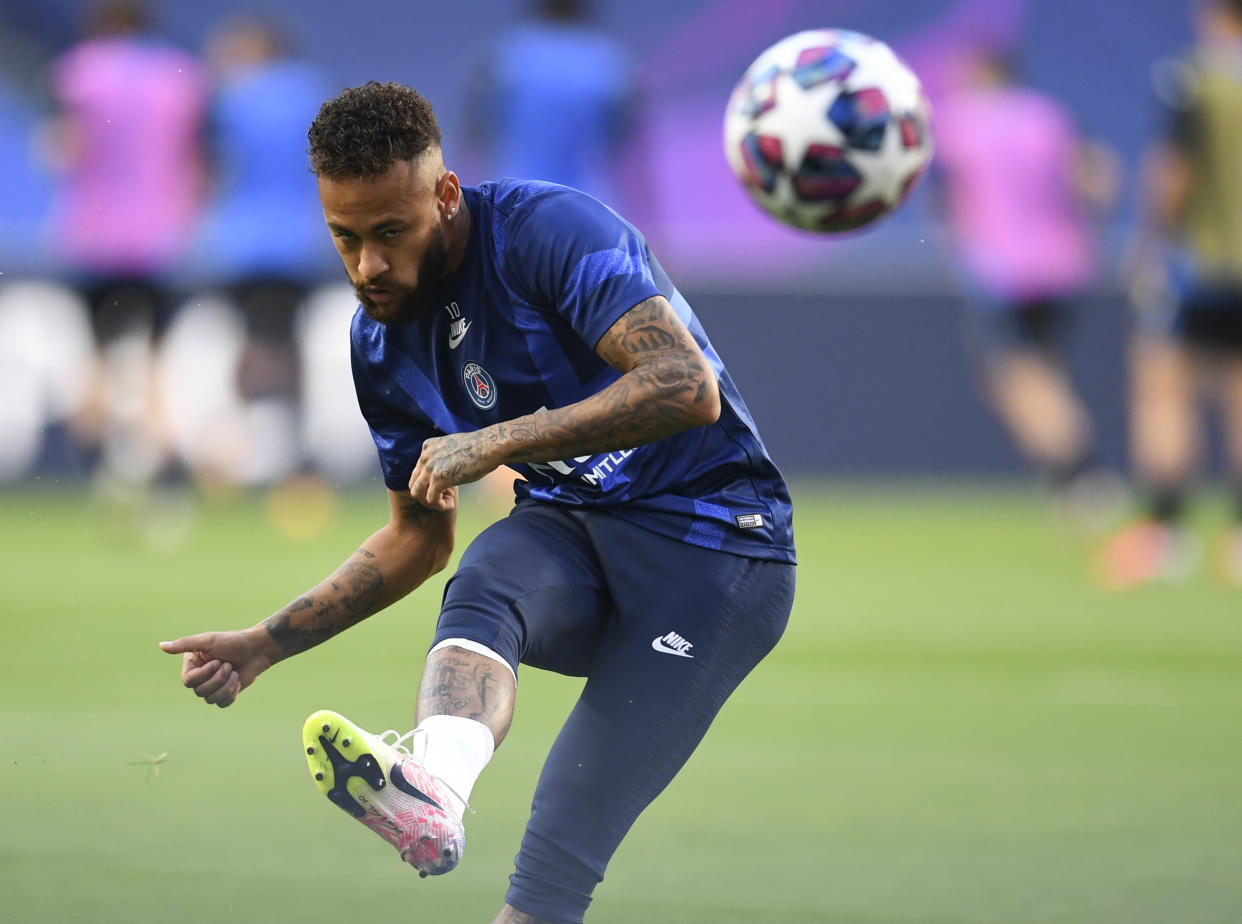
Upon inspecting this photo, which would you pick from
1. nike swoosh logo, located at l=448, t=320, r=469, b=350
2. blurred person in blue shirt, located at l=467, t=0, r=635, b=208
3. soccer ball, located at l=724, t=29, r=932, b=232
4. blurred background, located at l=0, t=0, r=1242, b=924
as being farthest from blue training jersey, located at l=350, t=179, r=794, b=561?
blurred person in blue shirt, located at l=467, t=0, r=635, b=208

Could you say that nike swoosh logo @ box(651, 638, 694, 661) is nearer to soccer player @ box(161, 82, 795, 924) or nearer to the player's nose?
soccer player @ box(161, 82, 795, 924)

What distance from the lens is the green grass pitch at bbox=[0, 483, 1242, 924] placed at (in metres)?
4.55

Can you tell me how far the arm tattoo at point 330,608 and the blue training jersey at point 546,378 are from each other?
220 millimetres

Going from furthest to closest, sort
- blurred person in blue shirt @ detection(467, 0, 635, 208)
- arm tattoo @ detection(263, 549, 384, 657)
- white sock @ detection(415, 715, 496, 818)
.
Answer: blurred person in blue shirt @ detection(467, 0, 635, 208)
arm tattoo @ detection(263, 549, 384, 657)
white sock @ detection(415, 715, 496, 818)

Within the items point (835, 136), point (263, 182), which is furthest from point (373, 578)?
point (263, 182)

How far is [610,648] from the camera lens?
3900 mm

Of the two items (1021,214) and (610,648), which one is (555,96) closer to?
(1021,214)

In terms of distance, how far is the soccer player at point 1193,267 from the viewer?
10.7 m

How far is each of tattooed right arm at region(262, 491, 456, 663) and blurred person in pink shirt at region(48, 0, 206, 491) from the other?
8.67m

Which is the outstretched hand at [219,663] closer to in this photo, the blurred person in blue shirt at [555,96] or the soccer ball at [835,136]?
the soccer ball at [835,136]

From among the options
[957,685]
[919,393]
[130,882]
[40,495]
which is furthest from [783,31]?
[130,882]

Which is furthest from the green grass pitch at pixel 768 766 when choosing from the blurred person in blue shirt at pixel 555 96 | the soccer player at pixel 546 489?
the blurred person in blue shirt at pixel 555 96

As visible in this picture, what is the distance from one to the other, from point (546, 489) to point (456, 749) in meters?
0.83

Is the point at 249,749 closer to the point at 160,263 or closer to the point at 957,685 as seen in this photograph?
the point at 957,685
